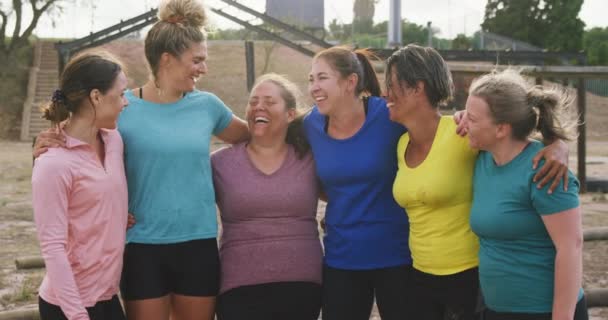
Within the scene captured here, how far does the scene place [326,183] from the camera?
3.51 m

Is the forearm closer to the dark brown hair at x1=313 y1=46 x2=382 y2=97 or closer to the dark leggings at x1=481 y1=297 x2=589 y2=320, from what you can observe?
the dark leggings at x1=481 y1=297 x2=589 y2=320

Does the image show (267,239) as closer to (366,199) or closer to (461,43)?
(366,199)

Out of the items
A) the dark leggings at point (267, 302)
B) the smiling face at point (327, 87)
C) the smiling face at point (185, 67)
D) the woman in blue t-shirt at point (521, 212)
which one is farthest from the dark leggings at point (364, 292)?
the smiling face at point (185, 67)

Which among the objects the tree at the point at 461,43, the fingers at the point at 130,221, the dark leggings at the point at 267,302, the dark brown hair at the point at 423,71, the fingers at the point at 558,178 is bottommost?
the dark leggings at the point at 267,302

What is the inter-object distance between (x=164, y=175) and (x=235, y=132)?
1.84 feet

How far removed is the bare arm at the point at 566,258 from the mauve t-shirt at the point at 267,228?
3.84 feet

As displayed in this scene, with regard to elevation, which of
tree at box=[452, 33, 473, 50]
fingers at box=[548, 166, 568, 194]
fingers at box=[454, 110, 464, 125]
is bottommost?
fingers at box=[548, 166, 568, 194]

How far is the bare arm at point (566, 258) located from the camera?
2662 millimetres

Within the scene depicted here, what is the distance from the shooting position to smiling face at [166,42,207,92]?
351 centimetres

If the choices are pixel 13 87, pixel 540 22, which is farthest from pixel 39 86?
pixel 540 22

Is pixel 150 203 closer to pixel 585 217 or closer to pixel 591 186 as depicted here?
pixel 585 217

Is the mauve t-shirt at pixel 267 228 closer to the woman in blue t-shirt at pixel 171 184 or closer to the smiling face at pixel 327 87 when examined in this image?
the woman in blue t-shirt at pixel 171 184

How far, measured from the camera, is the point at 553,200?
267 cm

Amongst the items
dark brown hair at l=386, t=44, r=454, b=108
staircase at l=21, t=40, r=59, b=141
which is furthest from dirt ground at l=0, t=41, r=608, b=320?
dark brown hair at l=386, t=44, r=454, b=108
